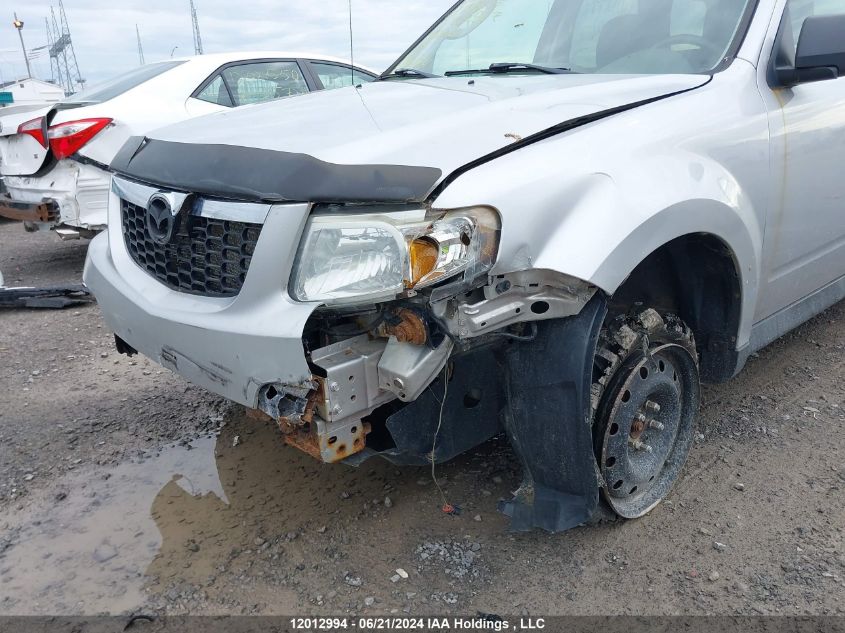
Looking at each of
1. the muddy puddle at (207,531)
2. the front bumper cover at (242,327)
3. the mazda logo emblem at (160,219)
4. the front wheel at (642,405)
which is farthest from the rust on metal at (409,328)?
the muddy puddle at (207,531)

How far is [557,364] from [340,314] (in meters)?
0.65

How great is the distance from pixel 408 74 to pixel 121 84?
359 cm

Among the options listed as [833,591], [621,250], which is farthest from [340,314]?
[833,591]

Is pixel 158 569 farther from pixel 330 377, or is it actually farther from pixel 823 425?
pixel 823 425

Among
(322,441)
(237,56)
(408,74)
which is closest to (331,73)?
(237,56)

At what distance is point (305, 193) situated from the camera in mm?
1793

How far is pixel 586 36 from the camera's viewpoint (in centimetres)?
297

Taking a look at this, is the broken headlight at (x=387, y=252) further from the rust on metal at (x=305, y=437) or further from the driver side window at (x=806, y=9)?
the driver side window at (x=806, y=9)

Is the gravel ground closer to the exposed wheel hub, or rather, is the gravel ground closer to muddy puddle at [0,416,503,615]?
muddy puddle at [0,416,503,615]

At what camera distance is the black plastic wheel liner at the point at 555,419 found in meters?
1.98

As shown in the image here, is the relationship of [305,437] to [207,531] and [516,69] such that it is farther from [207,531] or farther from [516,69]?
[516,69]

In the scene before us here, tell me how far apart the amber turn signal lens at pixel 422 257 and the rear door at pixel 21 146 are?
491cm

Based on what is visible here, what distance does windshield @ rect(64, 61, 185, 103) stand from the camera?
18.6ft

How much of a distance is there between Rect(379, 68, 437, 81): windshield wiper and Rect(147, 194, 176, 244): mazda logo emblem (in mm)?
1548
